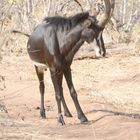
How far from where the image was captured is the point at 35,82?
15.3 meters

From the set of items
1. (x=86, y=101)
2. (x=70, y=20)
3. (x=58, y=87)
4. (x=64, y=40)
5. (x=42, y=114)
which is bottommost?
(x=86, y=101)

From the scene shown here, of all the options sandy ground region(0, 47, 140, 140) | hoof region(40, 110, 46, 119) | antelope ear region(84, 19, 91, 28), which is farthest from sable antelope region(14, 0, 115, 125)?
hoof region(40, 110, 46, 119)

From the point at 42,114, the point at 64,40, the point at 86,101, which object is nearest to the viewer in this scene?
the point at 64,40

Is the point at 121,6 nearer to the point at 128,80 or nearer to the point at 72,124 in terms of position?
the point at 128,80

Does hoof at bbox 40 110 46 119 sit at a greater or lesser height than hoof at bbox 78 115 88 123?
lesser

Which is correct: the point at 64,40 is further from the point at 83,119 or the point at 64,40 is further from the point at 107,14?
the point at 107,14

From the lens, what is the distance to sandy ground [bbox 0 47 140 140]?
818cm

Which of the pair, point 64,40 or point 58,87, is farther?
point 58,87

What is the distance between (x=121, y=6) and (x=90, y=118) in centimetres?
2051

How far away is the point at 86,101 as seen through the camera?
1224 centimetres

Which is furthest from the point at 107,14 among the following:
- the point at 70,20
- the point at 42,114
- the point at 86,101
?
the point at 42,114

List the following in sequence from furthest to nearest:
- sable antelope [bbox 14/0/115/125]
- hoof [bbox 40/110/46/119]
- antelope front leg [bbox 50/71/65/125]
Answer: hoof [bbox 40/110/46/119], antelope front leg [bbox 50/71/65/125], sable antelope [bbox 14/0/115/125]

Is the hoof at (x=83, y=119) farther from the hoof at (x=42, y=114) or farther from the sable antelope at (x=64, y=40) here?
the hoof at (x=42, y=114)

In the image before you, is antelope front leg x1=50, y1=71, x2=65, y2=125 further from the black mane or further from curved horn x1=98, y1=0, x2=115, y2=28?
curved horn x1=98, y1=0, x2=115, y2=28
